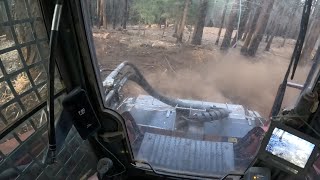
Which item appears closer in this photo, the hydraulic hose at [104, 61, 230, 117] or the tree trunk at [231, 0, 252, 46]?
the tree trunk at [231, 0, 252, 46]

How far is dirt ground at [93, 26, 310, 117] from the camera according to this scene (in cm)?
136

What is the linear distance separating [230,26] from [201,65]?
0.25 m

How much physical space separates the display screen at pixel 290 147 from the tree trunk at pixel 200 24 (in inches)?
25.4

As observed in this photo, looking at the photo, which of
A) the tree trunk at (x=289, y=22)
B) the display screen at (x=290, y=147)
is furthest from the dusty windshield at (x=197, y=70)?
the display screen at (x=290, y=147)

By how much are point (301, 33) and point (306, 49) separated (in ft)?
0.33

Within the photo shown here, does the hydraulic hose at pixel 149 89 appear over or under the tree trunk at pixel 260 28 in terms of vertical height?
under

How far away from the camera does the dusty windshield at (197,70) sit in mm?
1299

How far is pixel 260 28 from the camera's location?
130 cm

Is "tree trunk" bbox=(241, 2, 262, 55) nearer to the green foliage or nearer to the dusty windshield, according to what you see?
the dusty windshield

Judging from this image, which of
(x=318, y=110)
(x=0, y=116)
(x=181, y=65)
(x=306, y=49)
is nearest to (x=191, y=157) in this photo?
(x=181, y=65)

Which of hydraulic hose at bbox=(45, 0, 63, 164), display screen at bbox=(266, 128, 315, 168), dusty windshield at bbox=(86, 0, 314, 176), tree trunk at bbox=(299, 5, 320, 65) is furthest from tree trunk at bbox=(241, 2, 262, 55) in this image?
hydraulic hose at bbox=(45, 0, 63, 164)

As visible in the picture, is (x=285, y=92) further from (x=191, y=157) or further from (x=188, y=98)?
(x=191, y=157)

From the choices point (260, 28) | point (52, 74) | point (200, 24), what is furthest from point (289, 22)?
point (52, 74)

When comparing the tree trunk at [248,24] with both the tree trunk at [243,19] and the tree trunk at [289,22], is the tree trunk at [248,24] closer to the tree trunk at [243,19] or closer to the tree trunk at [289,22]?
the tree trunk at [243,19]
